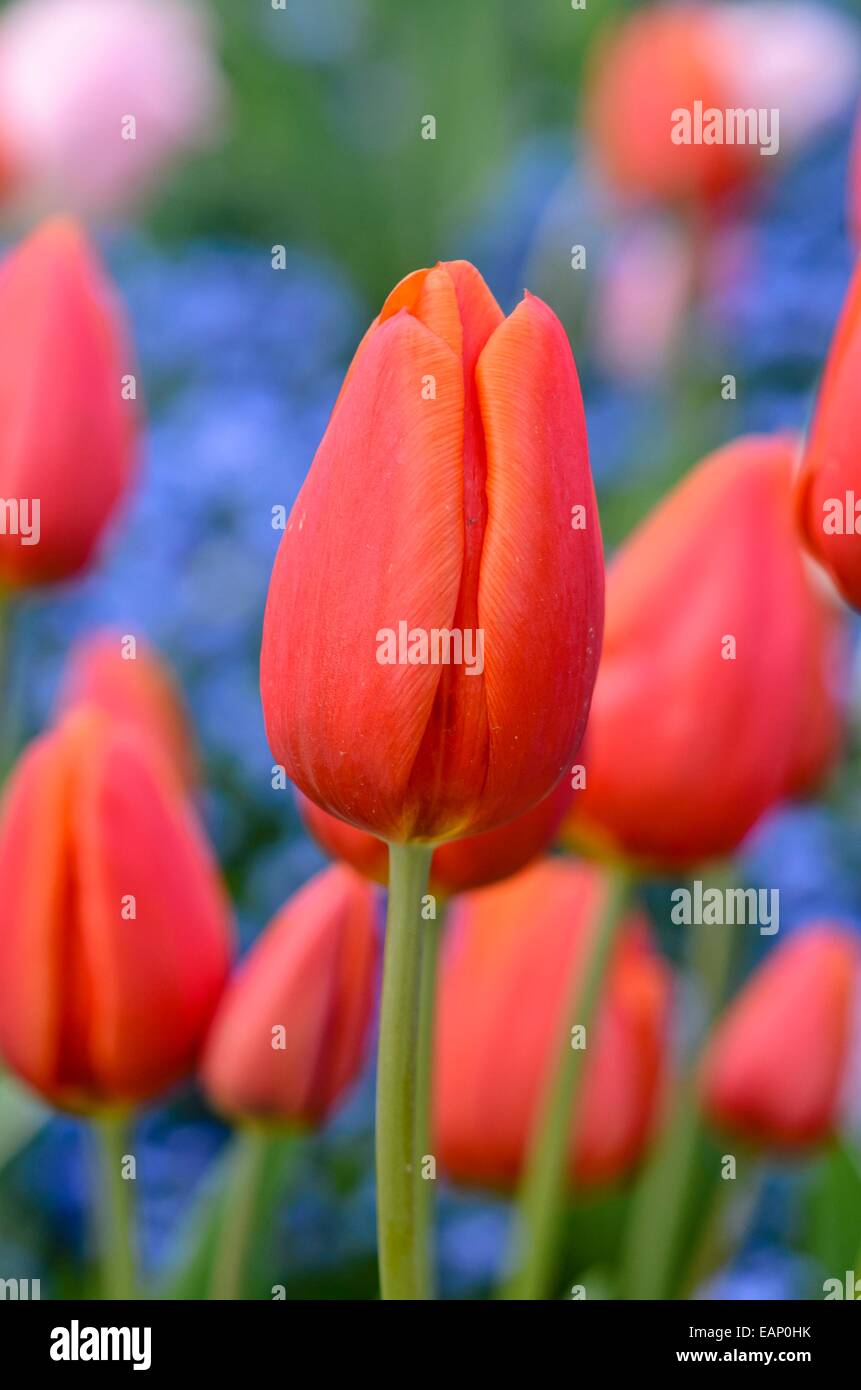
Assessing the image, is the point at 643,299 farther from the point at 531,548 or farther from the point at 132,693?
the point at 531,548

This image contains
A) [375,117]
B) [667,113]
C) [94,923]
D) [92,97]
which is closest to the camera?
[94,923]

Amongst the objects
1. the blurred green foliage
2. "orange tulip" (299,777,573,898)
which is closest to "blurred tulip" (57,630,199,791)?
"orange tulip" (299,777,573,898)

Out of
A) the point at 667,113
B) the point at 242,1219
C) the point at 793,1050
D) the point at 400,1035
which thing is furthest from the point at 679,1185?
the point at 667,113

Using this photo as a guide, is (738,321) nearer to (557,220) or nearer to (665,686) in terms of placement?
(557,220)

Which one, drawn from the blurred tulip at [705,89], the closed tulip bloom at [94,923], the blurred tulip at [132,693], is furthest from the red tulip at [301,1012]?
the blurred tulip at [705,89]

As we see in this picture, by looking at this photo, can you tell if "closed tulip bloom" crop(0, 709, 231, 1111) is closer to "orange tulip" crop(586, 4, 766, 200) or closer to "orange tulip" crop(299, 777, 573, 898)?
"orange tulip" crop(299, 777, 573, 898)

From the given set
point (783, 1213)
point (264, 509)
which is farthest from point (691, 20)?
point (783, 1213)
